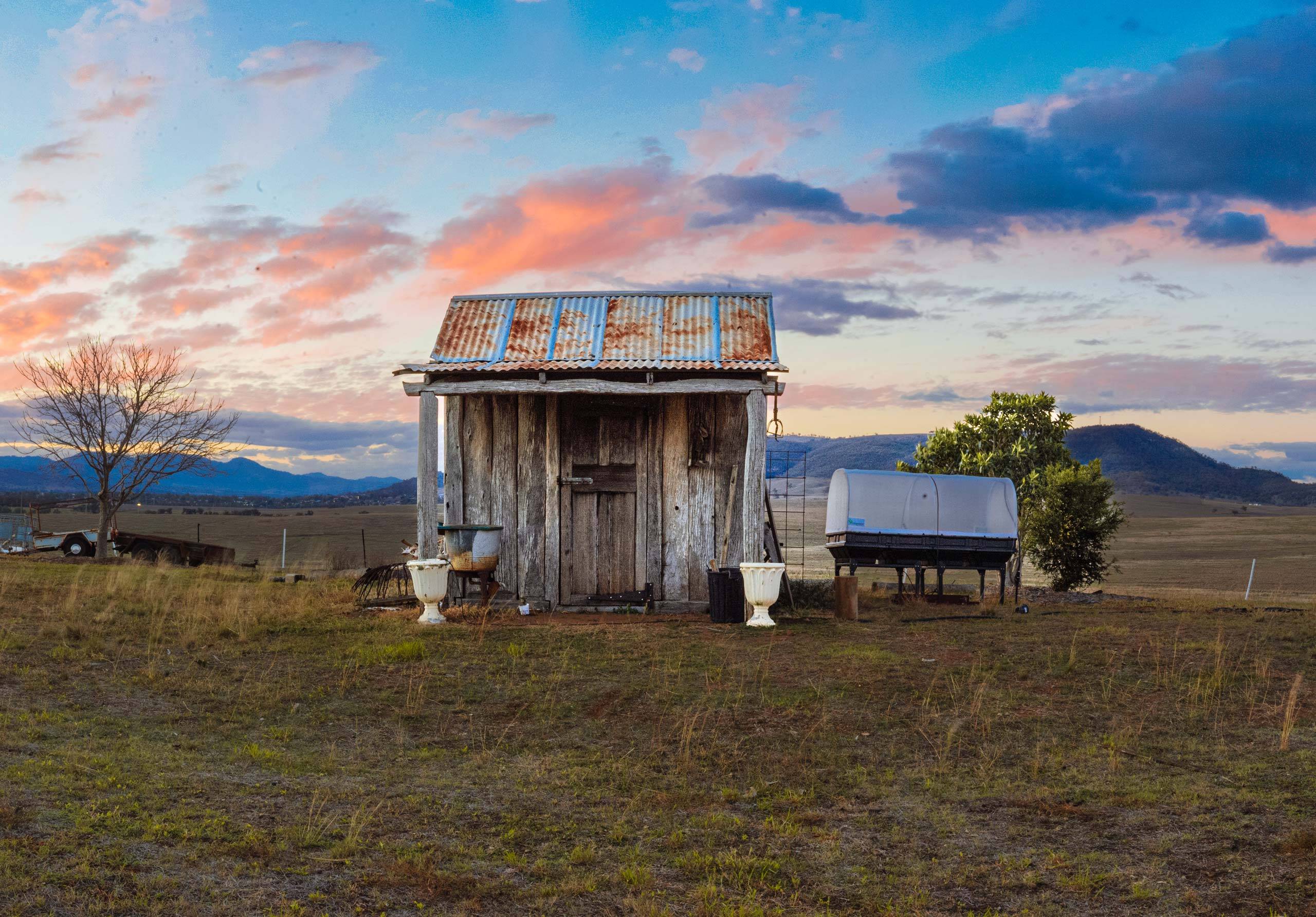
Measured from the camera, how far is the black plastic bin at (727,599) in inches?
653

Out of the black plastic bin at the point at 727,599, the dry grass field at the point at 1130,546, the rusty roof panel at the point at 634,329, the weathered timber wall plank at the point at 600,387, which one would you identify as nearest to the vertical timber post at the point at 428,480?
the weathered timber wall plank at the point at 600,387

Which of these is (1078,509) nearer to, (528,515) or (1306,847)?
(528,515)

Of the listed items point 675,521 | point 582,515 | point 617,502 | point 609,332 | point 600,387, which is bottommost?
point 675,521

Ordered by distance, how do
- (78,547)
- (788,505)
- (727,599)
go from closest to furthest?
(727,599), (788,505), (78,547)

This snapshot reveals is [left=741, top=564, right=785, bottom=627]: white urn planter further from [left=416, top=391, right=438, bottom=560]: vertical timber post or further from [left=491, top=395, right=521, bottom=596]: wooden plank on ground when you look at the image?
[left=416, top=391, right=438, bottom=560]: vertical timber post

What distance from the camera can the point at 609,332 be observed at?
1880 centimetres

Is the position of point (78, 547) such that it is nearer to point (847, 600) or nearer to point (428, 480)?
point (428, 480)

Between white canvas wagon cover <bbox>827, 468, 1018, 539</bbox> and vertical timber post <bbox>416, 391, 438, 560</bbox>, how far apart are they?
8648mm

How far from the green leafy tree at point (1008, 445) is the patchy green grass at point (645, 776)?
14.5 m

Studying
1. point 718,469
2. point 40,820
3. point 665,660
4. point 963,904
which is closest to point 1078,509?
point 718,469

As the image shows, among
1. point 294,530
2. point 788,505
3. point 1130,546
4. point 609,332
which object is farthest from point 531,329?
point 1130,546

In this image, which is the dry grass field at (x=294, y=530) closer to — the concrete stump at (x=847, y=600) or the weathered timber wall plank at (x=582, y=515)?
the weathered timber wall plank at (x=582, y=515)

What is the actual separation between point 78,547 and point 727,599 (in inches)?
896

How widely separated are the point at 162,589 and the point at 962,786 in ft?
52.5
